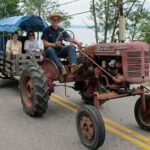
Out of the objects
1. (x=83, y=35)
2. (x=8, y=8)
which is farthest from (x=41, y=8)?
(x=83, y=35)

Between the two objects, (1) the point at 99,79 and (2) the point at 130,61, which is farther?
(1) the point at 99,79

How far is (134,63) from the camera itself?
409 cm

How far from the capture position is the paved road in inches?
154

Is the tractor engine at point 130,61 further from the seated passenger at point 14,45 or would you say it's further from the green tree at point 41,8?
the green tree at point 41,8

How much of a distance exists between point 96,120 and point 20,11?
1038 inches

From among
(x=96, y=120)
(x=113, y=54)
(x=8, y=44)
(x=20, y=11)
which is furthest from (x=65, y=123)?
(x=20, y=11)

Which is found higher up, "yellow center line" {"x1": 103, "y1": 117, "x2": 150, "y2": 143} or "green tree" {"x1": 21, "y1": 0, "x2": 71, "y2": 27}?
"green tree" {"x1": 21, "y1": 0, "x2": 71, "y2": 27}

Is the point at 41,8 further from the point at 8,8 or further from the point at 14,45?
the point at 14,45

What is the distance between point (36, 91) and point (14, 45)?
12.5 ft

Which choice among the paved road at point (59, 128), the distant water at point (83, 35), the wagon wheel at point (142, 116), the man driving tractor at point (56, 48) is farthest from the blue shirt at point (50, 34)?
the distant water at point (83, 35)

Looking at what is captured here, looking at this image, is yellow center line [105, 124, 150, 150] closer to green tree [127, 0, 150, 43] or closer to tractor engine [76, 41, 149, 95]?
tractor engine [76, 41, 149, 95]

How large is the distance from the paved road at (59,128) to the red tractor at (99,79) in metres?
0.26

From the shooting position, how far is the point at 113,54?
4.33 metres

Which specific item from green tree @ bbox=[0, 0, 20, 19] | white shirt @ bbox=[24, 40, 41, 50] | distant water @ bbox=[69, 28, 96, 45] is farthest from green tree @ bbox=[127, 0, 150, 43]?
distant water @ bbox=[69, 28, 96, 45]
